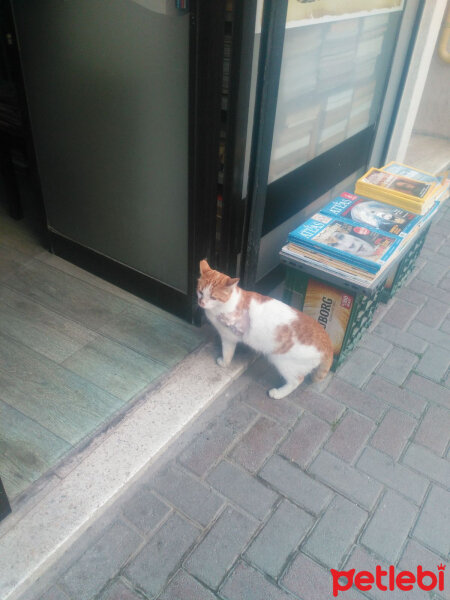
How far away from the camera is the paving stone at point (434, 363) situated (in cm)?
312

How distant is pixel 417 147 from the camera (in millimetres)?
6371

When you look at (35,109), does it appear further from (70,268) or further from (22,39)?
(70,268)

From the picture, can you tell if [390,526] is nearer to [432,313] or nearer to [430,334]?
[430,334]

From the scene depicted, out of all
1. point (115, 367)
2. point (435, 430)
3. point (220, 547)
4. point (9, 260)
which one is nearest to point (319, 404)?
point (435, 430)

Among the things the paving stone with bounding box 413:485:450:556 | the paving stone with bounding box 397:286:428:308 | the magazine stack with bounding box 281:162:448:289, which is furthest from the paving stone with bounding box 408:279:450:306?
the paving stone with bounding box 413:485:450:556

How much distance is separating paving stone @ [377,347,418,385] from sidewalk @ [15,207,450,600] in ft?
0.04

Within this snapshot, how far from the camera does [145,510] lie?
7.46 ft

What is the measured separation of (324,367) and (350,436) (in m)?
0.41

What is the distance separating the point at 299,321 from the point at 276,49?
4.52 feet

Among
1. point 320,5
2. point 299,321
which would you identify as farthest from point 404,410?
point 320,5

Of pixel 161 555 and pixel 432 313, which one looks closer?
pixel 161 555

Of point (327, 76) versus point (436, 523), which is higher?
point (327, 76)

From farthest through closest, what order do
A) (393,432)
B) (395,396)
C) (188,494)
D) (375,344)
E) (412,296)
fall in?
(412,296) → (375,344) → (395,396) → (393,432) → (188,494)

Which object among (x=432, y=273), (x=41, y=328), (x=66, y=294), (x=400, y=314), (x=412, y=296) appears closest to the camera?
(x=41, y=328)
